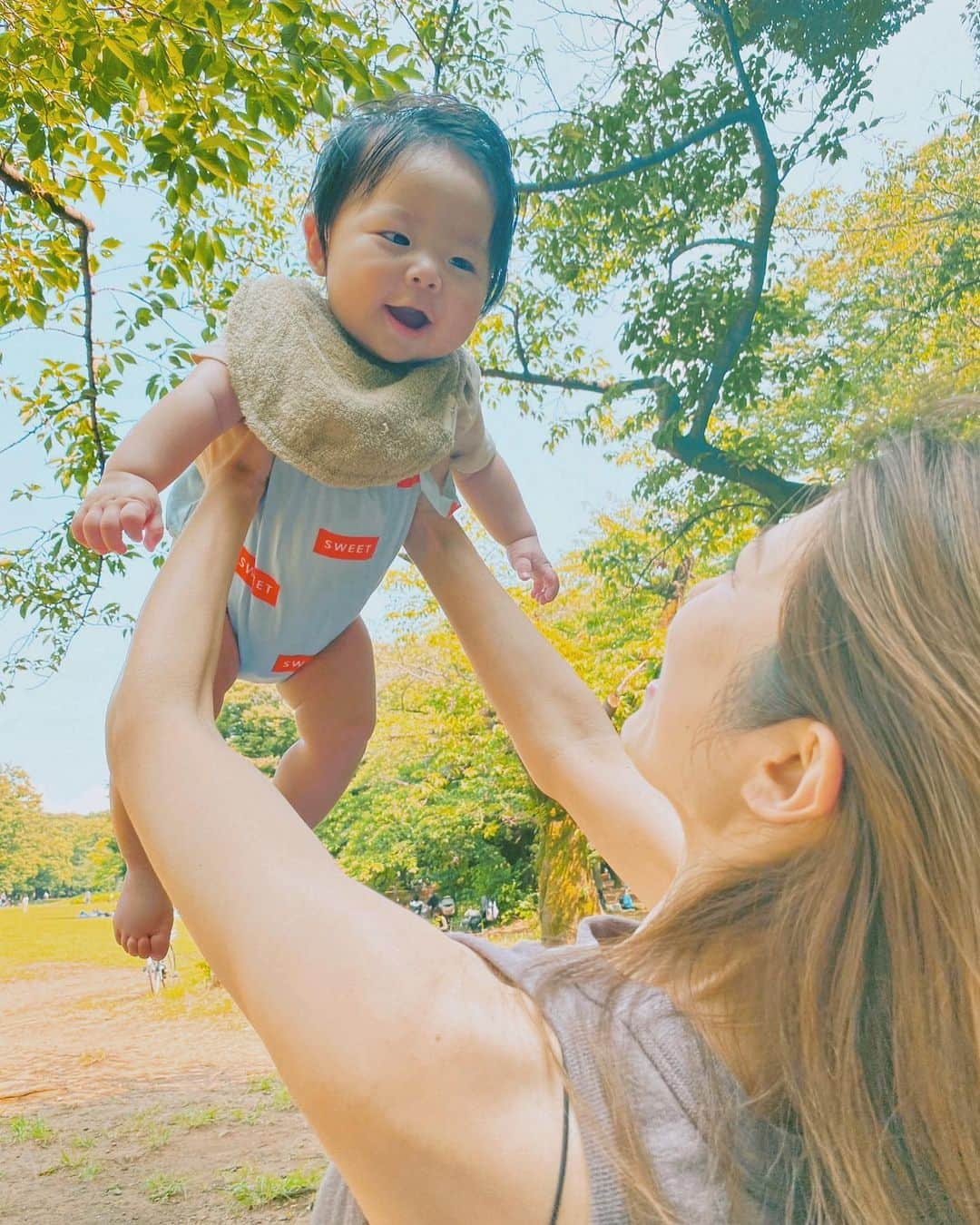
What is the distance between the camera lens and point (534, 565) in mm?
1156

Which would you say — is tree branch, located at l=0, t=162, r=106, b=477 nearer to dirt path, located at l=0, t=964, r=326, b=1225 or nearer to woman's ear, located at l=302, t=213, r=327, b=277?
woman's ear, located at l=302, t=213, r=327, b=277

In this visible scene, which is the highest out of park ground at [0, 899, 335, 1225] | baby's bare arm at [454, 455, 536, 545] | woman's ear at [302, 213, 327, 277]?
woman's ear at [302, 213, 327, 277]

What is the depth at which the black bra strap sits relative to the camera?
48 cm

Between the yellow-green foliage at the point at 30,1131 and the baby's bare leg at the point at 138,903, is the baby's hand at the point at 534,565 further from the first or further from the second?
the yellow-green foliage at the point at 30,1131

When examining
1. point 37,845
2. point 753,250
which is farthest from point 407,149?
point 37,845

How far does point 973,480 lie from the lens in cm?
62

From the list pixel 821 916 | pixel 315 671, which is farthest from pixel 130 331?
pixel 821 916

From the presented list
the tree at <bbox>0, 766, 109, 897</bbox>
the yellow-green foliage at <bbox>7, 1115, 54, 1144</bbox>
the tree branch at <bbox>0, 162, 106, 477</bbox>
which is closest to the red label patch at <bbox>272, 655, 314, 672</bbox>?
the tree branch at <bbox>0, 162, 106, 477</bbox>

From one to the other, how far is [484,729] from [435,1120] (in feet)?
28.9

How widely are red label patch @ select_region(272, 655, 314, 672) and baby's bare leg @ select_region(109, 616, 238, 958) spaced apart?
9cm

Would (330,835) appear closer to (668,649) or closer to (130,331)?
(130,331)

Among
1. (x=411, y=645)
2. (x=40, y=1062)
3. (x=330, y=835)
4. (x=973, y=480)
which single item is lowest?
(x=40, y=1062)

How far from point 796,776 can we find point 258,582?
23.8 inches

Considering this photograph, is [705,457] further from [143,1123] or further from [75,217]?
[143,1123]
